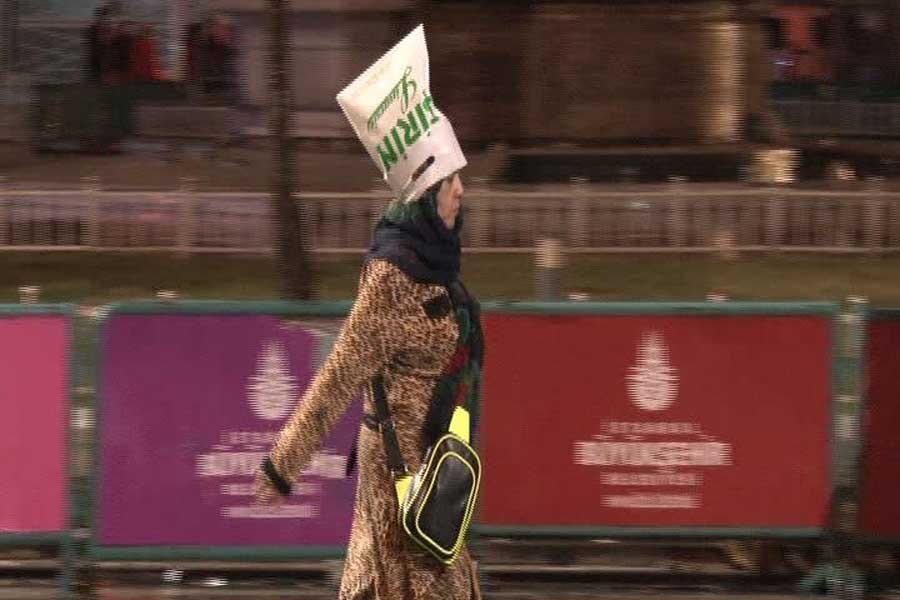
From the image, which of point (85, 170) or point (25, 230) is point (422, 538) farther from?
point (85, 170)

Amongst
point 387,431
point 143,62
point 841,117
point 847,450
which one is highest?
point 387,431

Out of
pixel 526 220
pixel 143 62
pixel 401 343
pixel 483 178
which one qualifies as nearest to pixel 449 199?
pixel 401 343

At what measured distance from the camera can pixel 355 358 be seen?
4.63m

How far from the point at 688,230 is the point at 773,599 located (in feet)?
30.8

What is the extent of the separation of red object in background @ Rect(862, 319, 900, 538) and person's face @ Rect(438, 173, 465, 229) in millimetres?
2705

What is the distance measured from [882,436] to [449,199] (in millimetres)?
2926

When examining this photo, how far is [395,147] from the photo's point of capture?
4.58 metres

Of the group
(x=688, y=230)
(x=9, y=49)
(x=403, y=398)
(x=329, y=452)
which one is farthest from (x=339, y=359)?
(x=9, y=49)

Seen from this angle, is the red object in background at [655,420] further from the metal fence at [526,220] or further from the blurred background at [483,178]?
the metal fence at [526,220]

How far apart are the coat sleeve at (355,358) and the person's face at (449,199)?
0.20m

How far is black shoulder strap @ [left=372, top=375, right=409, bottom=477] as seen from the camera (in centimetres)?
464

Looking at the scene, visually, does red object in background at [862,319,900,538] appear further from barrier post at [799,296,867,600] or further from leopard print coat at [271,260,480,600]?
leopard print coat at [271,260,480,600]

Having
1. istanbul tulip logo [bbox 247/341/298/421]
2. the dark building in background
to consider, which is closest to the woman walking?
A: istanbul tulip logo [bbox 247/341/298/421]

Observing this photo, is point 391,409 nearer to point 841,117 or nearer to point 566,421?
point 566,421
